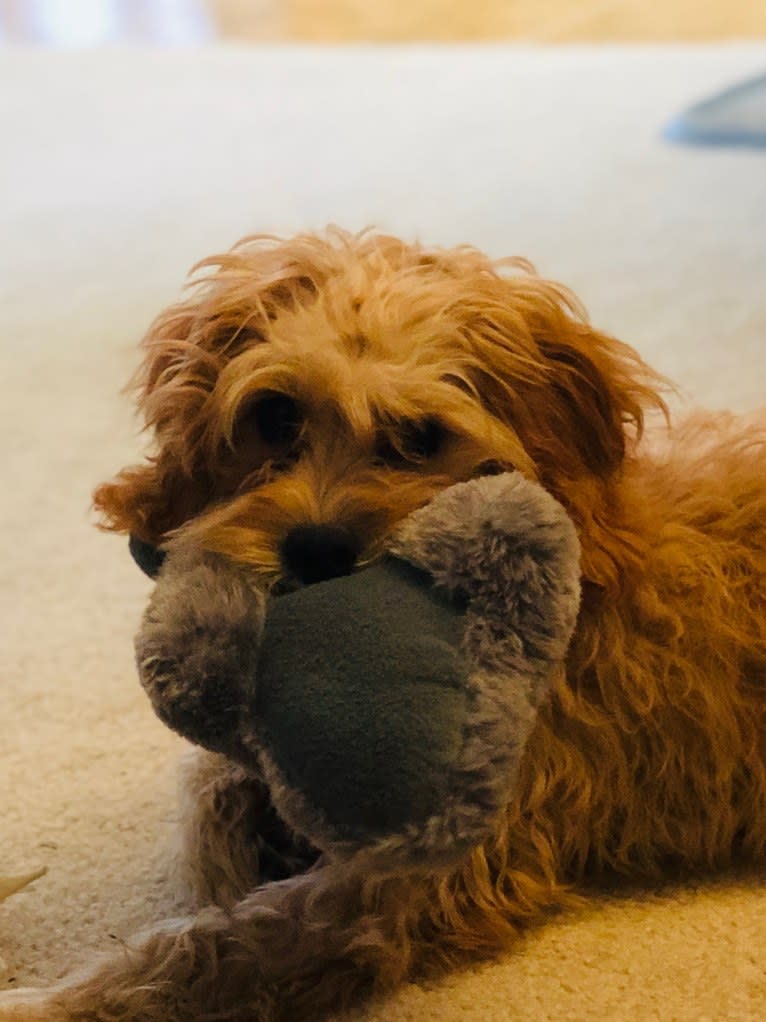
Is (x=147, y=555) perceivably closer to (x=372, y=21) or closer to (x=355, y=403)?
(x=355, y=403)

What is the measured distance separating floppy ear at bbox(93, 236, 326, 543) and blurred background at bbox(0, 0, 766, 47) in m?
4.50

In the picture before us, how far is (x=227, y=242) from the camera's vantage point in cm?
335

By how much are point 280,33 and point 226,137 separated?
5.57 ft

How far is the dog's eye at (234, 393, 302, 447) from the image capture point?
1.27 m

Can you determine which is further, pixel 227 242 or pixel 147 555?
pixel 227 242

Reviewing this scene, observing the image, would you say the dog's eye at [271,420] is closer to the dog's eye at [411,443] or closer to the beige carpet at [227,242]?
the dog's eye at [411,443]

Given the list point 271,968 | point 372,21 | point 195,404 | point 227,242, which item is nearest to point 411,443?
point 195,404

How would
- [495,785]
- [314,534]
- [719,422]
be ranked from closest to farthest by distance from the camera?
[495,785]
[314,534]
[719,422]

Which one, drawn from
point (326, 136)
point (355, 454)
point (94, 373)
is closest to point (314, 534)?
point (355, 454)

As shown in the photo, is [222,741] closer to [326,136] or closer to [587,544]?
[587,544]

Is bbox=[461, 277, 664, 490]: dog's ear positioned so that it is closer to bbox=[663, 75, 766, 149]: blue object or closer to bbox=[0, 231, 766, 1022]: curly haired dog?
bbox=[0, 231, 766, 1022]: curly haired dog

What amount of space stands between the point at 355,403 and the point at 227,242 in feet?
7.32

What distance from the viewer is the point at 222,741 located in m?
1.08

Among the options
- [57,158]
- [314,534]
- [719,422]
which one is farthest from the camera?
[57,158]
